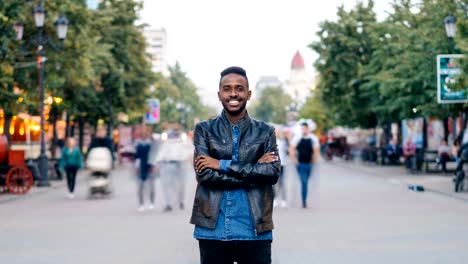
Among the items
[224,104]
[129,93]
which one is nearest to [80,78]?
[129,93]

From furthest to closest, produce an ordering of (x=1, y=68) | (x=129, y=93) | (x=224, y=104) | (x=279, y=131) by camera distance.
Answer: (x=129, y=93)
(x=1, y=68)
(x=279, y=131)
(x=224, y=104)

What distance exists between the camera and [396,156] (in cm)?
4431

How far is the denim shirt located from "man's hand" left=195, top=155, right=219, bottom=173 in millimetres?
35

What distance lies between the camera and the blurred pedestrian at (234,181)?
483cm

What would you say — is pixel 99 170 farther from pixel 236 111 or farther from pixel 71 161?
pixel 236 111

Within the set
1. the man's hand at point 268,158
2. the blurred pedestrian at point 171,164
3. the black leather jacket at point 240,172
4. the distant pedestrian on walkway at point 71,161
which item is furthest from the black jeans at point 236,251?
the distant pedestrian on walkway at point 71,161

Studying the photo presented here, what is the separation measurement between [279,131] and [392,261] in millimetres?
9763

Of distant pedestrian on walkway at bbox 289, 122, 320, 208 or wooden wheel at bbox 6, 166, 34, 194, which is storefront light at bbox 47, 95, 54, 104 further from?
distant pedestrian on walkway at bbox 289, 122, 320, 208

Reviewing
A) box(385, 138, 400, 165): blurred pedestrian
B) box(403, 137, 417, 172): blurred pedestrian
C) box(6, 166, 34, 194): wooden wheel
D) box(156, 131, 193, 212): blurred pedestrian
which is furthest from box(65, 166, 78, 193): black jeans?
box(385, 138, 400, 165): blurred pedestrian

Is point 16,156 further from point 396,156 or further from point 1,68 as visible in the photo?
point 396,156

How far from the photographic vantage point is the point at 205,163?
4.91 m

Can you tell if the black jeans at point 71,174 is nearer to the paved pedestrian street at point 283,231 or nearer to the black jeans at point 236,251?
the paved pedestrian street at point 283,231

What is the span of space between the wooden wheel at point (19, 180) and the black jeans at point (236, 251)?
1909 cm

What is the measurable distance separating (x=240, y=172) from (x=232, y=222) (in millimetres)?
283
